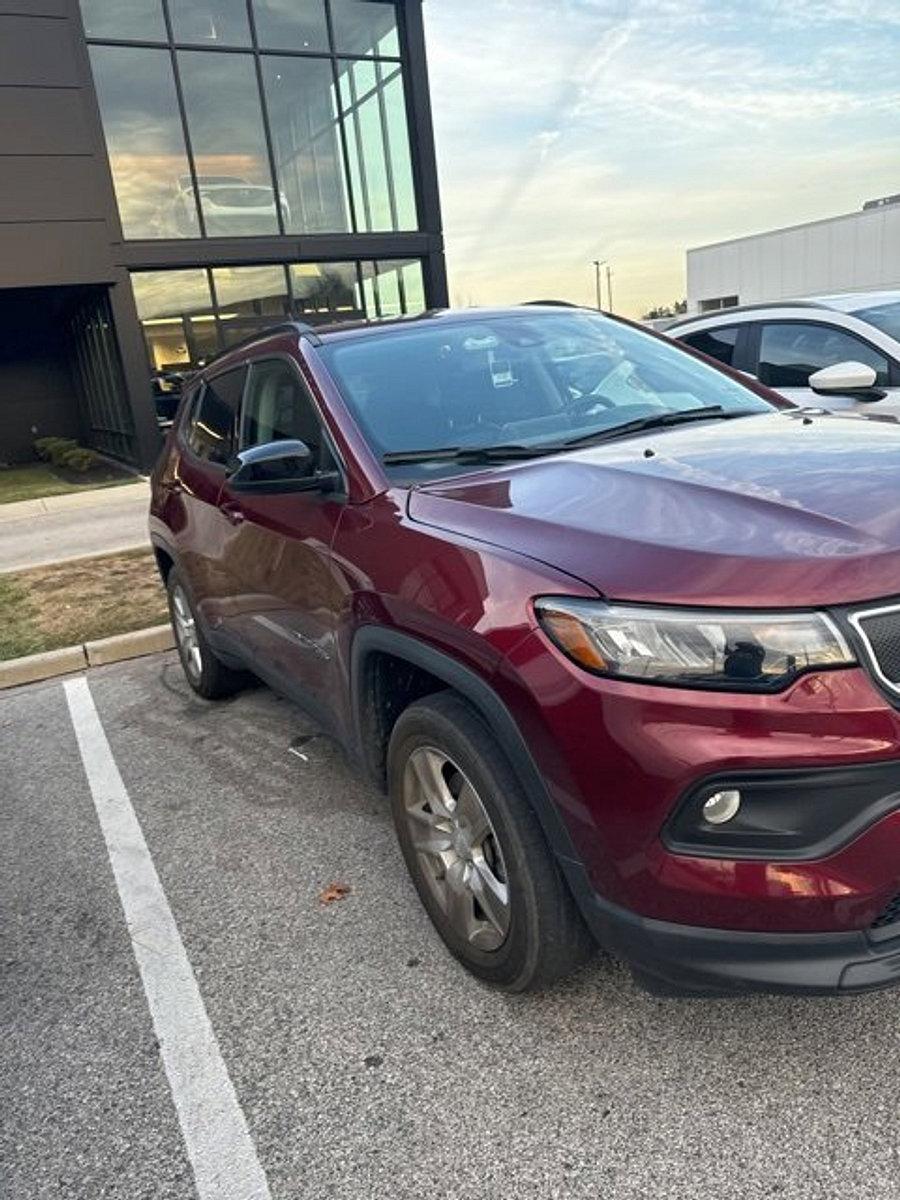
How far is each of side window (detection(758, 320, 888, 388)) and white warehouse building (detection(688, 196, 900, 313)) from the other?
3222cm

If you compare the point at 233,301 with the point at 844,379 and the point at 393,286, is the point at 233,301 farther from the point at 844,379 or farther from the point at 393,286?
the point at 844,379

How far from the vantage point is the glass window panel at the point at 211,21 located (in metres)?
14.8

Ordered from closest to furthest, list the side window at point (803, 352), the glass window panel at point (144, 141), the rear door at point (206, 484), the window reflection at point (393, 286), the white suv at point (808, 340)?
the rear door at point (206, 484), the white suv at point (808, 340), the side window at point (803, 352), the glass window panel at point (144, 141), the window reflection at point (393, 286)

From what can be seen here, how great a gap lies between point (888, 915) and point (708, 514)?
35.2 inches

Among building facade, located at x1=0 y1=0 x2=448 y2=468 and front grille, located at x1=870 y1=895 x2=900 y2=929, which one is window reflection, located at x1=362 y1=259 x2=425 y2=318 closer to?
building facade, located at x1=0 y1=0 x2=448 y2=468

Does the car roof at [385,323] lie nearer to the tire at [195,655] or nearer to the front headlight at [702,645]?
the tire at [195,655]

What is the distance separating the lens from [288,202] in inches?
643

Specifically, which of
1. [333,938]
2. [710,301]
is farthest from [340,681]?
[710,301]

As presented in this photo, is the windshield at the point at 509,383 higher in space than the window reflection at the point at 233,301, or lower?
lower

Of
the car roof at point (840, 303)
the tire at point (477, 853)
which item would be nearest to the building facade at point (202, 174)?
the car roof at point (840, 303)

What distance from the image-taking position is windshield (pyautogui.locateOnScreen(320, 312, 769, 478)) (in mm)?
3012

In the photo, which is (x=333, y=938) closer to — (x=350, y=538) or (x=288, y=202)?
(x=350, y=538)

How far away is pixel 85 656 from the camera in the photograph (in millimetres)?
5949

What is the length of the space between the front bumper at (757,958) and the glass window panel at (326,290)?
1571 cm
